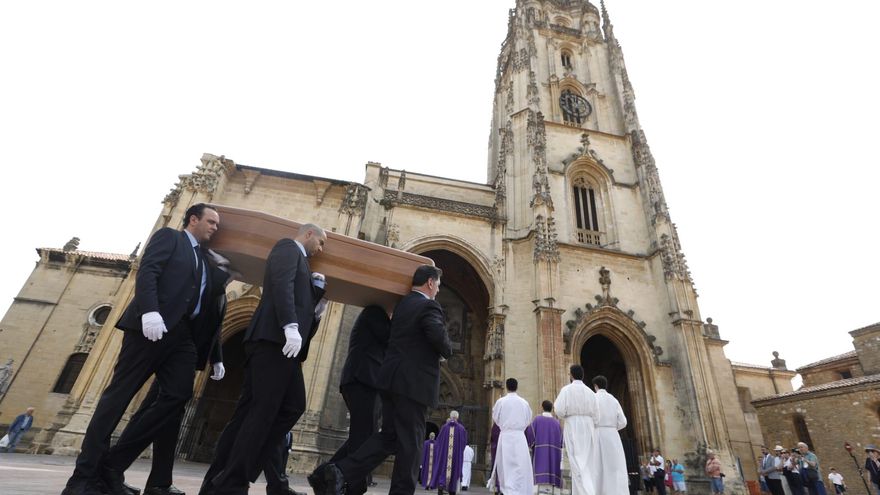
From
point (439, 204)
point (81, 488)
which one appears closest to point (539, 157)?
point (439, 204)

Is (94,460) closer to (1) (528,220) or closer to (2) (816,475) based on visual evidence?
(2) (816,475)

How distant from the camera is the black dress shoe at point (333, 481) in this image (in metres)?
2.70

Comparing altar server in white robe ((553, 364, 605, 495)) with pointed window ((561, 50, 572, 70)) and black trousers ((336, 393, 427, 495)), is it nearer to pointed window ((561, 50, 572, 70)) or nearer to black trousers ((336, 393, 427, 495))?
black trousers ((336, 393, 427, 495))

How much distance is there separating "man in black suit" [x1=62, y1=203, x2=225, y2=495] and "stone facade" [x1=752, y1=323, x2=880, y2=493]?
919 inches

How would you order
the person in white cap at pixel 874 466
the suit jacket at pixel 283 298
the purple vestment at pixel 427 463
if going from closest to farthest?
the suit jacket at pixel 283 298 < the purple vestment at pixel 427 463 < the person in white cap at pixel 874 466

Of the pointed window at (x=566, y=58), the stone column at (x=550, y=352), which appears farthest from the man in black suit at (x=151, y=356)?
the pointed window at (x=566, y=58)

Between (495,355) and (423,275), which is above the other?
(495,355)

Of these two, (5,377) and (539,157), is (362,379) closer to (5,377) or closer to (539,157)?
(539,157)

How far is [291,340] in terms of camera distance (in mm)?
2648

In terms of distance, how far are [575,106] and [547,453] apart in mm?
18281

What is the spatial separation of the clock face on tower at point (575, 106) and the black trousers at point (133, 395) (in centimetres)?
2094

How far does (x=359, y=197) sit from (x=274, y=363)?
12.4 meters

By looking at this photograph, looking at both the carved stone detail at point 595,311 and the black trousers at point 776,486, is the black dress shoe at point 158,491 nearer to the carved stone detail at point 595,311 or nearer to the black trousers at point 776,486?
the carved stone detail at point 595,311

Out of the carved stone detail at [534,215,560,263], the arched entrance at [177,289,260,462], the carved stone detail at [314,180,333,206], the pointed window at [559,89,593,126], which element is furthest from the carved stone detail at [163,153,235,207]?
the pointed window at [559,89,593,126]
